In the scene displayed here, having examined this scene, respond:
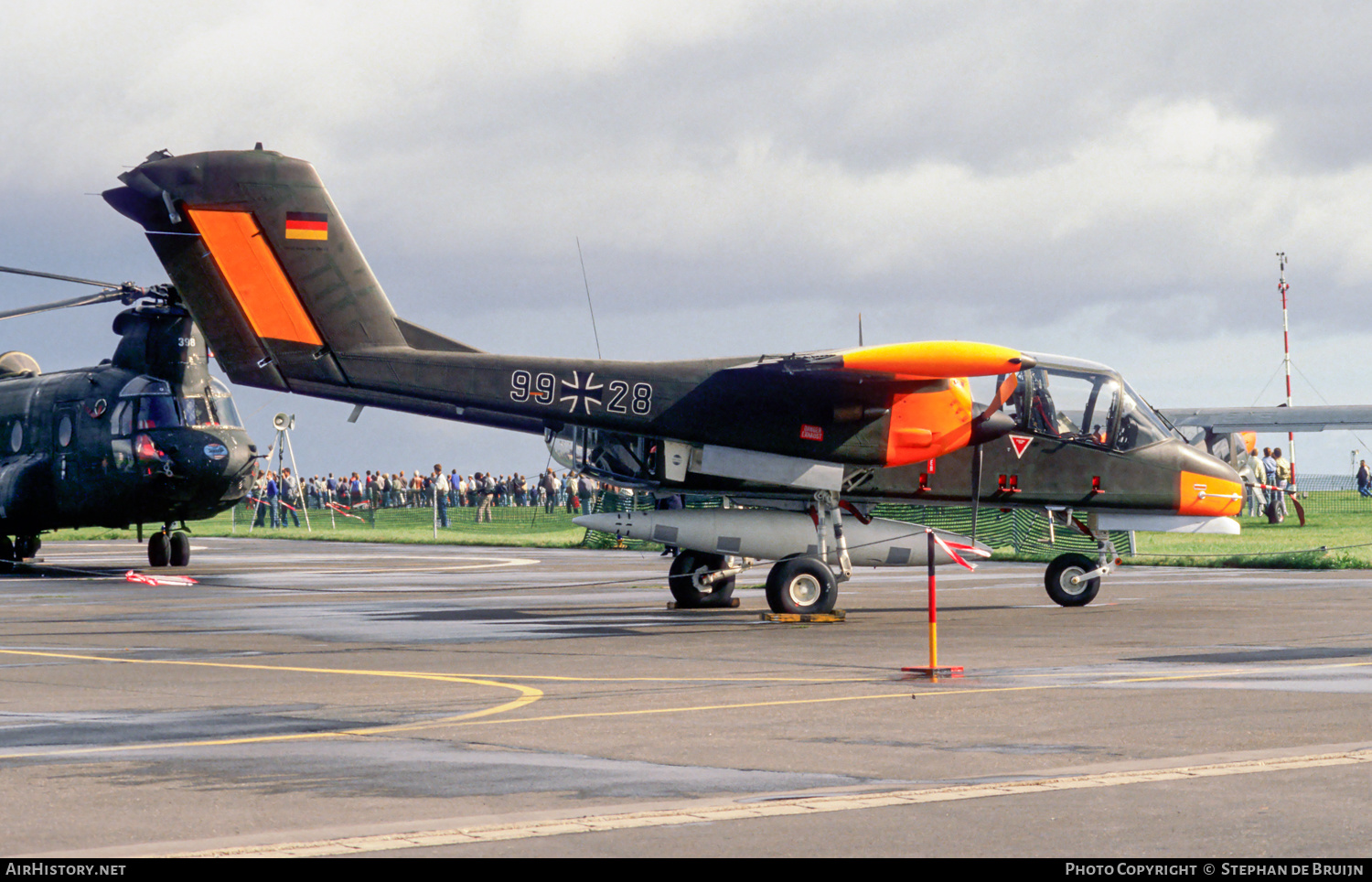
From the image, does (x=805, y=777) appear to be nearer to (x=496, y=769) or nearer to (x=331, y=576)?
(x=496, y=769)

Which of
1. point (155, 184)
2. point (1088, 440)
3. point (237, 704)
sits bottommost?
point (237, 704)

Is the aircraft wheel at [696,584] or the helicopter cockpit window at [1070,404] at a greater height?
the helicopter cockpit window at [1070,404]

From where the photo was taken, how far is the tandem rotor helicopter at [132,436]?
2970 centimetres

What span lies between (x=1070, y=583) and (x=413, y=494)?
58.0 meters

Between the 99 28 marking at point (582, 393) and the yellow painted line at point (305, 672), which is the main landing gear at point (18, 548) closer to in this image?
the yellow painted line at point (305, 672)

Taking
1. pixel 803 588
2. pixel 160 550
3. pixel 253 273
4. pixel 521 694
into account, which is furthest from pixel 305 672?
pixel 160 550

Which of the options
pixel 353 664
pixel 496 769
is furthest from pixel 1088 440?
pixel 496 769

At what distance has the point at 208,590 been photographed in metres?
27.0

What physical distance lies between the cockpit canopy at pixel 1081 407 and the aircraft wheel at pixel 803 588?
3516mm

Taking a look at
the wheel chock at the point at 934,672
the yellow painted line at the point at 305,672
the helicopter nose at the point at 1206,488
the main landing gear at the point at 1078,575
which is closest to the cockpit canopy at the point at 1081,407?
the helicopter nose at the point at 1206,488

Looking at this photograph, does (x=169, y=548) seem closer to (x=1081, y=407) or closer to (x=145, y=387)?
(x=145, y=387)

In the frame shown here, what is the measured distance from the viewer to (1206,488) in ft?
70.2

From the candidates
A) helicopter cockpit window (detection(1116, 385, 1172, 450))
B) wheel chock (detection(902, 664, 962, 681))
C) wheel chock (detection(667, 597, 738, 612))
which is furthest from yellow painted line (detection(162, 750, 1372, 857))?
wheel chock (detection(667, 597, 738, 612))
